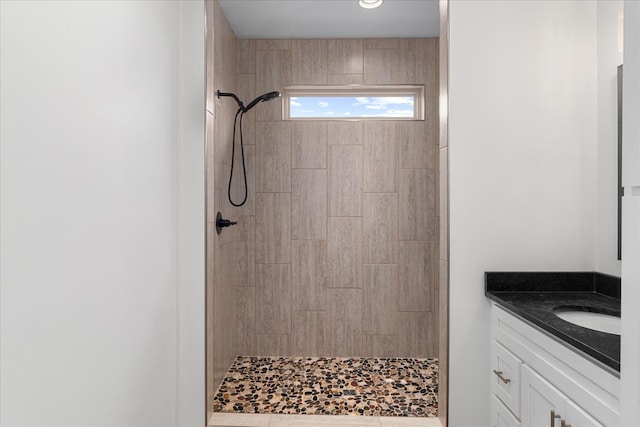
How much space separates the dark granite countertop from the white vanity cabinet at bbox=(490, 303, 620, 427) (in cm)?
5

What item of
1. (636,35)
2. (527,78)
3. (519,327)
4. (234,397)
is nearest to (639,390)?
(636,35)

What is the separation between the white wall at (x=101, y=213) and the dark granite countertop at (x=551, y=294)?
146cm

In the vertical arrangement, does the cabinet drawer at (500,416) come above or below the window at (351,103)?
below

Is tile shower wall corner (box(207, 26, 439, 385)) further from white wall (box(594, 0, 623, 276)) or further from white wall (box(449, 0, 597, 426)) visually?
white wall (box(594, 0, 623, 276))

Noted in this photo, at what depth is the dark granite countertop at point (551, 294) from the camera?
4.94 ft

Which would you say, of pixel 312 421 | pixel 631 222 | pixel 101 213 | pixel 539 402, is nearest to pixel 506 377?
pixel 539 402

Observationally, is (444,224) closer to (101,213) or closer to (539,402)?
(539,402)

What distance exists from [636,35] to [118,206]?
145 centimetres

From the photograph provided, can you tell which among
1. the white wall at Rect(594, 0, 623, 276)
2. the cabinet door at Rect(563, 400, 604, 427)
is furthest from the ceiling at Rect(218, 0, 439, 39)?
the cabinet door at Rect(563, 400, 604, 427)

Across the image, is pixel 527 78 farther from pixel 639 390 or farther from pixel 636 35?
pixel 639 390

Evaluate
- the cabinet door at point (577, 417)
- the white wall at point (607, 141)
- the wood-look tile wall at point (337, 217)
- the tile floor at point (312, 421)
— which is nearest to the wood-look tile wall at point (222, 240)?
the wood-look tile wall at point (337, 217)

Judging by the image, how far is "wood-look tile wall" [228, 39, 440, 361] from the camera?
3262 millimetres

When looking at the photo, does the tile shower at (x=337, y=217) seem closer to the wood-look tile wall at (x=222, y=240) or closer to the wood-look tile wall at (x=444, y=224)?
the wood-look tile wall at (x=222, y=240)

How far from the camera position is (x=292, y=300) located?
3326 mm
